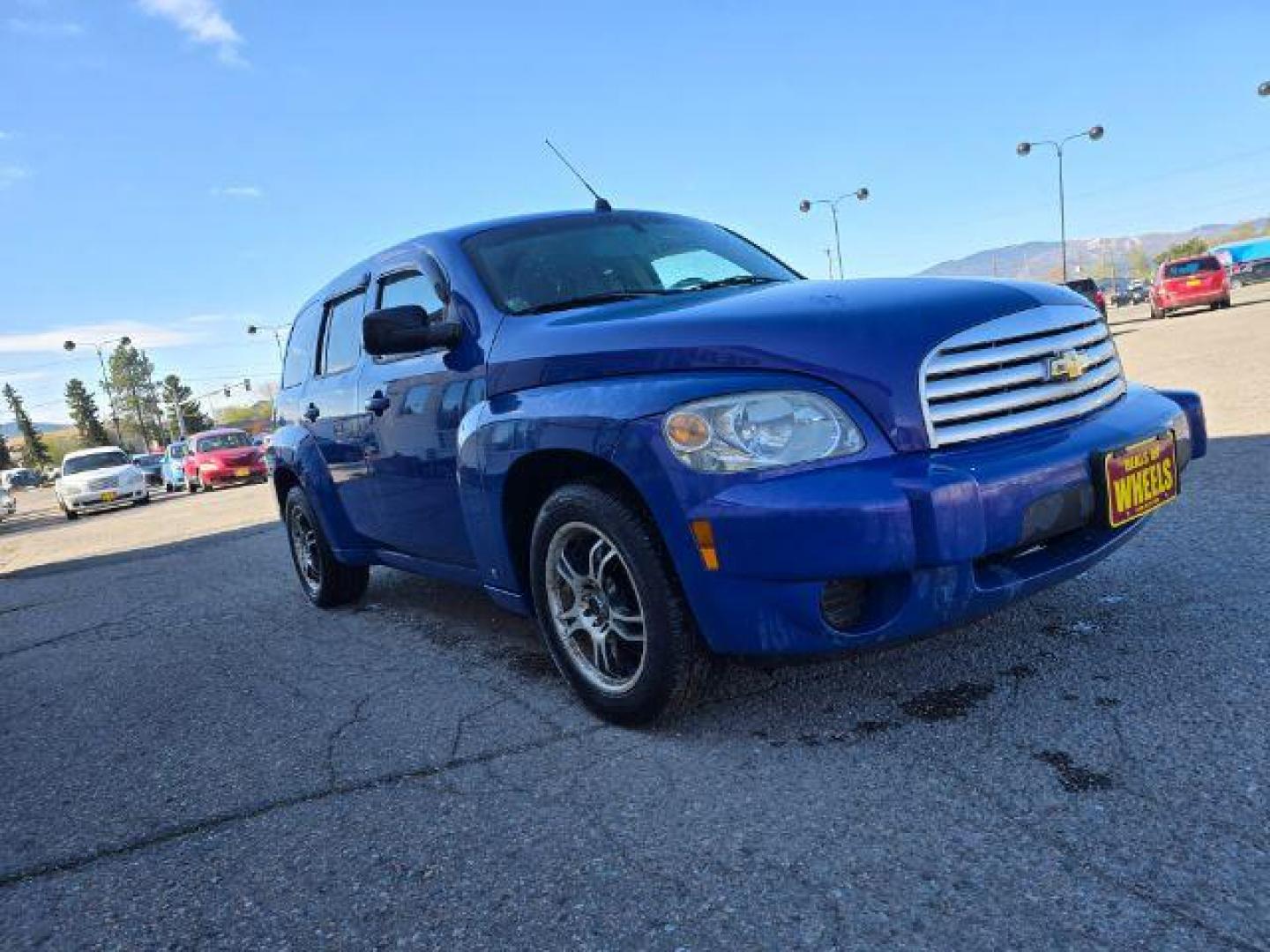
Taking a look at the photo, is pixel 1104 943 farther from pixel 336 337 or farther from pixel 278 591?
pixel 278 591

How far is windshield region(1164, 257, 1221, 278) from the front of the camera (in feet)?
78.5

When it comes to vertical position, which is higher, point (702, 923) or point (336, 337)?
point (336, 337)

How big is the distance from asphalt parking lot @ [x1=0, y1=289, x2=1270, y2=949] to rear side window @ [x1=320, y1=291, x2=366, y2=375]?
4.78 ft

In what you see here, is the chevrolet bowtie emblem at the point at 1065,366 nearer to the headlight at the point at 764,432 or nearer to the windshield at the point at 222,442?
the headlight at the point at 764,432

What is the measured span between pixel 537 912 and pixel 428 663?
211cm

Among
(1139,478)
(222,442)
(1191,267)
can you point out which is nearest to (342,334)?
(1139,478)

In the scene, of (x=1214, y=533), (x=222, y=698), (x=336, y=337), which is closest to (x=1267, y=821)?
(x=1214, y=533)

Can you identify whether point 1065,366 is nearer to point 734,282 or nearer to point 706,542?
point 706,542

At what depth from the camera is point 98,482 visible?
22.2m

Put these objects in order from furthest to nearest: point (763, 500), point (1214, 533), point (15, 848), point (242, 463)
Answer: point (242, 463), point (1214, 533), point (15, 848), point (763, 500)

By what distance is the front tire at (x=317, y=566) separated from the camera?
5297mm

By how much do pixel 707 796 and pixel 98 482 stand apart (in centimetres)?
2360

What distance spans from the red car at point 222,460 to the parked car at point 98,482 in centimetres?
152

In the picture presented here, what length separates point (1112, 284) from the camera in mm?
79688
